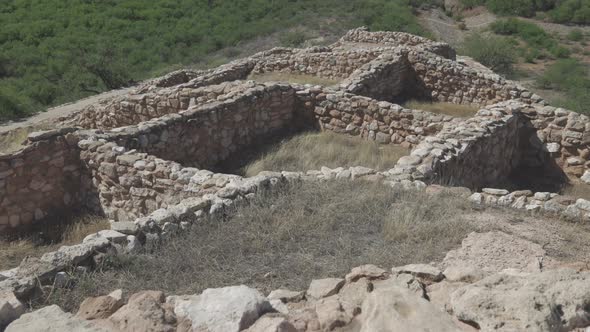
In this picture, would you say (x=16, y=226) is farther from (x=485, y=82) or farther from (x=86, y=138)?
(x=485, y=82)

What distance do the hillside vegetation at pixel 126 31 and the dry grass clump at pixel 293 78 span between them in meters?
8.24

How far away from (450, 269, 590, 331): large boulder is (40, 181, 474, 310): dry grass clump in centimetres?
127

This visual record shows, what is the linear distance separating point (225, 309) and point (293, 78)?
481 inches

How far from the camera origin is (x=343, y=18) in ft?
105

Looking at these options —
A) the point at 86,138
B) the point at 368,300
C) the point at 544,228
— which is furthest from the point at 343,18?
the point at 368,300

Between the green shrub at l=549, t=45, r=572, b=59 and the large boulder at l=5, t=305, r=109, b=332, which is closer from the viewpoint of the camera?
the large boulder at l=5, t=305, r=109, b=332

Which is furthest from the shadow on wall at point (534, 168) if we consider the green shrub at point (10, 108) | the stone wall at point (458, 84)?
the green shrub at point (10, 108)

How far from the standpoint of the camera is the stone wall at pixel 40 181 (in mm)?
7402

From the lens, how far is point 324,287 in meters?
3.84

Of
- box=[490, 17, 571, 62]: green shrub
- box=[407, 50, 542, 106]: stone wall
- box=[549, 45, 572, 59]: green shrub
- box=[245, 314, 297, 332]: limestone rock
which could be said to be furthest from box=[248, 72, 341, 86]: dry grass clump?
box=[549, 45, 572, 59]: green shrub

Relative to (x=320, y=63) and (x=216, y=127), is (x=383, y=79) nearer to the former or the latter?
(x=320, y=63)

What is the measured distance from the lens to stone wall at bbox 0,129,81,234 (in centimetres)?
740

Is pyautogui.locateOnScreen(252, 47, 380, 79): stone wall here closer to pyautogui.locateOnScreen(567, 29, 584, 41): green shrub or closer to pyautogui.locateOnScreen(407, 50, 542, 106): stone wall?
pyautogui.locateOnScreen(407, 50, 542, 106): stone wall

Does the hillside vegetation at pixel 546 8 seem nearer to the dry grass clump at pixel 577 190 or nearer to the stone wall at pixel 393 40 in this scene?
the stone wall at pixel 393 40
